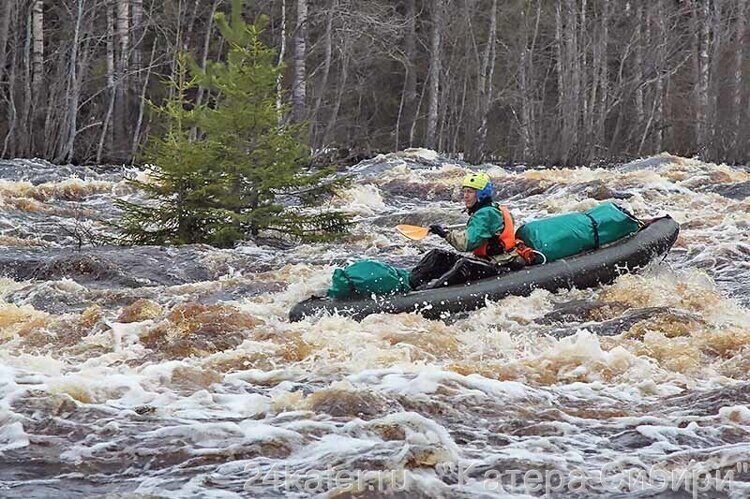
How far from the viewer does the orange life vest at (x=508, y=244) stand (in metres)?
7.98

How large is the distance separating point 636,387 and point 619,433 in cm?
77

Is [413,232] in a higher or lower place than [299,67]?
lower

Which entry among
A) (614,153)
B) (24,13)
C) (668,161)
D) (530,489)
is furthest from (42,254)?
(24,13)

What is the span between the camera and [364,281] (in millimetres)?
7371

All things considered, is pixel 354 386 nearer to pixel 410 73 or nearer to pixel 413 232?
pixel 413 232

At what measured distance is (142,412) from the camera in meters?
5.04

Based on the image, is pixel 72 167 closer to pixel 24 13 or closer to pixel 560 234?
pixel 24 13

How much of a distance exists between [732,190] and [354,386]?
33.8ft

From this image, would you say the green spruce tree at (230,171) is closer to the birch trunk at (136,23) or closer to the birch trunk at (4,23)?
the birch trunk at (4,23)

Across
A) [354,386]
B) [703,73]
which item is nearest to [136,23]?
[703,73]

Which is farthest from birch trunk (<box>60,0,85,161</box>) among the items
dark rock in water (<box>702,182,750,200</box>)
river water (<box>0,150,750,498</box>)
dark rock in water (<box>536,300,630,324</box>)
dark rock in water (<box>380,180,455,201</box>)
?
dark rock in water (<box>536,300,630,324</box>)

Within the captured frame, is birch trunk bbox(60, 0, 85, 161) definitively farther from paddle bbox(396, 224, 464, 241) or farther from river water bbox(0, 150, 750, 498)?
paddle bbox(396, 224, 464, 241)

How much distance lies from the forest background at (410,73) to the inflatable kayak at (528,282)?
7.11m

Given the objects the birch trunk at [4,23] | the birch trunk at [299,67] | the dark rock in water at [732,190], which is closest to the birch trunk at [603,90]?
the birch trunk at [299,67]
